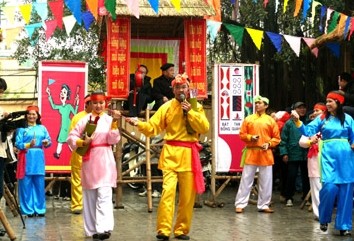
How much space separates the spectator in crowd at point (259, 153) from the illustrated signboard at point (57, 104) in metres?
2.99

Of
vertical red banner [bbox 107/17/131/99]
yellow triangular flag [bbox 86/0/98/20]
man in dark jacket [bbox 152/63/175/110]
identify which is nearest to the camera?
yellow triangular flag [bbox 86/0/98/20]

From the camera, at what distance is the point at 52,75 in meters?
12.9

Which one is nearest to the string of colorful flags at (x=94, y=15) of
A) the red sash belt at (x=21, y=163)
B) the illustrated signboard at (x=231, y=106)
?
the illustrated signboard at (x=231, y=106)

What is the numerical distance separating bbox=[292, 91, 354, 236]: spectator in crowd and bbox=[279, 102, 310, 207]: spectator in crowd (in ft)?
12.5

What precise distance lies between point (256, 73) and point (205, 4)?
1.51 metres

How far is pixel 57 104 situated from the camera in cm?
1289

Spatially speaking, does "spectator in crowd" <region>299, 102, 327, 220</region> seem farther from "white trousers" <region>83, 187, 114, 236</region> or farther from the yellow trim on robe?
"white trousers" <region>83, 187, 114, 236</region>

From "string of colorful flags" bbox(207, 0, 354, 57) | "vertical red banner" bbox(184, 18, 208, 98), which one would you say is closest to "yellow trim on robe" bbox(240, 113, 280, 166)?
"vertical red banner" bbox(184, 18, 208, 98)

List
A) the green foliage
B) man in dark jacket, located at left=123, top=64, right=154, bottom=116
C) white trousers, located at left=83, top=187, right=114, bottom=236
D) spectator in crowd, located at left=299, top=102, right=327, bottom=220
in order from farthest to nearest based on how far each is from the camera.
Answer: the green foliage
man in dark jacket, located at left=123, top=64, right=154, bottom=116
spectator in crowd, located at left=299, top=102, right=327, bottom=220
white trousers, located at left=83, top=187, right=114, bottom=236

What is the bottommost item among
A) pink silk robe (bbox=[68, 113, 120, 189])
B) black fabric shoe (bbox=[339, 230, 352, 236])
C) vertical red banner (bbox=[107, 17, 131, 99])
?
black fabric shoe (bbox=[339, 230, 352, 236])

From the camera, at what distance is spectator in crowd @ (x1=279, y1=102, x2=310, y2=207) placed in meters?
13.3

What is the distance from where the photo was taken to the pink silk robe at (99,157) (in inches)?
347

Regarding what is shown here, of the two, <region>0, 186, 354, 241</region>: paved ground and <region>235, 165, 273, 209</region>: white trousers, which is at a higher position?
<region>235, 165, 273, 209</region>: white trousers

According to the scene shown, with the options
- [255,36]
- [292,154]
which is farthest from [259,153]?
[255,36]
